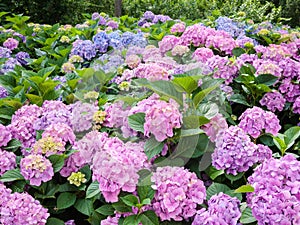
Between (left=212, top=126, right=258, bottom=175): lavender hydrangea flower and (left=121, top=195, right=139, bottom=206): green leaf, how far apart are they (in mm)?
346

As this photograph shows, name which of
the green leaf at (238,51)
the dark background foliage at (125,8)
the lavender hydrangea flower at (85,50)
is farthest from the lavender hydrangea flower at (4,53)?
the dark background foliage at (125,8)

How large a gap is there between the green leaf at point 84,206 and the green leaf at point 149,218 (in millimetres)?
238

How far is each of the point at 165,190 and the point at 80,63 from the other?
173 centimetres

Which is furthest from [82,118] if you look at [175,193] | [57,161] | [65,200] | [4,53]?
[4,53]

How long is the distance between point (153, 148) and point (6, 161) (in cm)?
58

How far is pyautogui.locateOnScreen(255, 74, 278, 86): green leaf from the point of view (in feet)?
7.13

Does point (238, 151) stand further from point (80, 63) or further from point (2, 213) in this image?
point (80, 63)

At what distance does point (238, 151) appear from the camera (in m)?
1.50

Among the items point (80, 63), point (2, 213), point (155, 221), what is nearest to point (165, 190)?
point (155, 221)

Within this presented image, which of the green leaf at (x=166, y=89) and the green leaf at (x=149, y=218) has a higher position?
the green leaf at (x=166, y=89)

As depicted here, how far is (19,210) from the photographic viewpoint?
140 centimetres

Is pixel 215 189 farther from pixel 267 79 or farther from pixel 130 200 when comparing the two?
pixel 267 79

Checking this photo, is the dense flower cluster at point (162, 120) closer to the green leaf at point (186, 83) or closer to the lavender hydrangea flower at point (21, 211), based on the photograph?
the green leaf at point (186, 83)

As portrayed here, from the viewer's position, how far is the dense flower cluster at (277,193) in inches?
48.3
